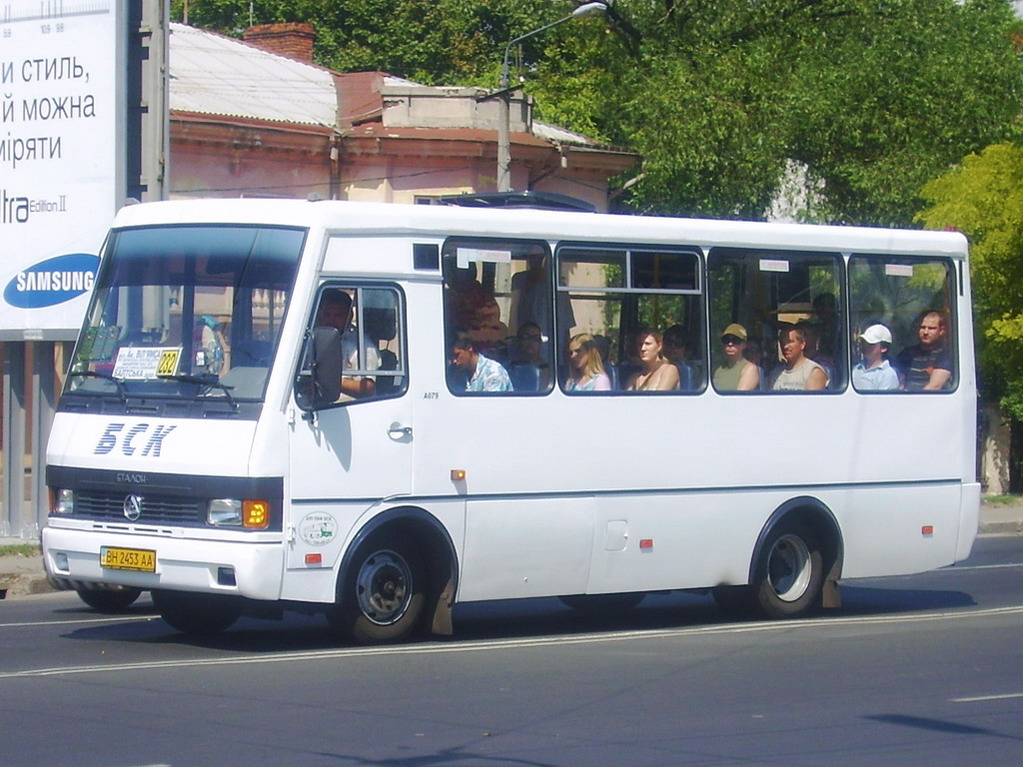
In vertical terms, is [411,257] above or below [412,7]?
below

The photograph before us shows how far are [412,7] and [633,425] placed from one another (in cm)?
4219

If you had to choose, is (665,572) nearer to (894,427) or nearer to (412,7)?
(894,427)

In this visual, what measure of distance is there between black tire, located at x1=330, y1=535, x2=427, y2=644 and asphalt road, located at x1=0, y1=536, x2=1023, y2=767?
20cm

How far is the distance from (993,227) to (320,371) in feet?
58.1

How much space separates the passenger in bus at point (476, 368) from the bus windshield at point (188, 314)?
1310 mm

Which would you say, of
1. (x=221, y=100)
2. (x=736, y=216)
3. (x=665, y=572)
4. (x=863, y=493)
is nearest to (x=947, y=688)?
(x=665, y=572)

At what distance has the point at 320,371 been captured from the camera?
410 inches

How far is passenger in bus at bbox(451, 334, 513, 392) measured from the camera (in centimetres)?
1135

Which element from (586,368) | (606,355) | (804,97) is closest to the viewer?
(586,368)

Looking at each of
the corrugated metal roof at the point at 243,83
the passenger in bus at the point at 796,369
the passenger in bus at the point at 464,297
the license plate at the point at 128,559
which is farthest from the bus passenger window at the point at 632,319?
the corrugated metal roof at the point at 243,83

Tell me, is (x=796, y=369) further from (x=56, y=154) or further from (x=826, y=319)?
(x=56, y=154)

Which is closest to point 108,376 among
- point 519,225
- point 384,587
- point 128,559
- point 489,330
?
point 128,559

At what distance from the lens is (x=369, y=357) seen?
10.9m

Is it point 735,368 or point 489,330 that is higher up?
point 489,330
